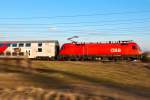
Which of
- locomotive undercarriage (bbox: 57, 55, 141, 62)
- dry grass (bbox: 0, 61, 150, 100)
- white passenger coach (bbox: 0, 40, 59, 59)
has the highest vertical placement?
white passenger coach (bbox: 0, 40, 59, 59)

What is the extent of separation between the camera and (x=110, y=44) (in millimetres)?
62688

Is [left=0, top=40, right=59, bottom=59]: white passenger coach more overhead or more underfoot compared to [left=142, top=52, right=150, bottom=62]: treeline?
more overhead

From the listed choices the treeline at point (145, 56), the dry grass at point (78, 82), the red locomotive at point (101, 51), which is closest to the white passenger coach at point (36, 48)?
the red locomotive at point (101, 51)

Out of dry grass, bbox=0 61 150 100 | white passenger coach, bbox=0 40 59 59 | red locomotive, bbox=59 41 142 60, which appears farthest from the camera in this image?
white passenger coach, bbox=0 40 59 59

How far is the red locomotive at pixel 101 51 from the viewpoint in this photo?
60.7 meters

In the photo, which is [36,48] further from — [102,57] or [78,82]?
[78,82]

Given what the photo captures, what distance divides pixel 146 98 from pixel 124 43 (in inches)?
1881

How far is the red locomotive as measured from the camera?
60.7 metres

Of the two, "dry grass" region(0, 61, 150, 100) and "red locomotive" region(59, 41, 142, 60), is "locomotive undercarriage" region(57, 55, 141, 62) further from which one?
"dry grass" region(0, 61, 150, 100)

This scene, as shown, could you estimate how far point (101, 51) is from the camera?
62000mm

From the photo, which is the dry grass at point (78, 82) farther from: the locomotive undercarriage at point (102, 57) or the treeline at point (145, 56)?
the treeline at point (145, 56)

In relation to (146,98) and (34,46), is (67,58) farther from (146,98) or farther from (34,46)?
(146,98)

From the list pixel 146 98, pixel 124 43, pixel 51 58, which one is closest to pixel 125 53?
pixel 124 43

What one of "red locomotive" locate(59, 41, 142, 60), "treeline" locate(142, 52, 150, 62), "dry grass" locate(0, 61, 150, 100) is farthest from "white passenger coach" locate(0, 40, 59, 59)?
"dry grass" locate(0, 61, 150, 100)
